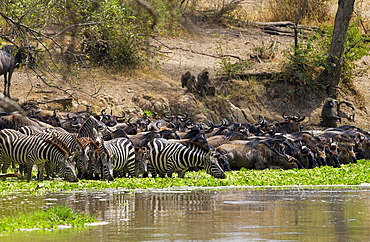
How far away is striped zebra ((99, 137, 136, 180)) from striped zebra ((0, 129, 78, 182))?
783mm

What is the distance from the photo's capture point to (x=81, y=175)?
14.6 m

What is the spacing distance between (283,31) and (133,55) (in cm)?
1467

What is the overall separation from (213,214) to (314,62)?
27069mm

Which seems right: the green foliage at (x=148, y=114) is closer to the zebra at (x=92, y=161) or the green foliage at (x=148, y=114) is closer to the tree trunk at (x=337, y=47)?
the tree trunk at (x=337, y=47)

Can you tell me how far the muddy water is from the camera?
764 centimetres

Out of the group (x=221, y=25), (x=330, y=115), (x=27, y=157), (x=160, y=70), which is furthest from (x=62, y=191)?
(x=221, y=25)

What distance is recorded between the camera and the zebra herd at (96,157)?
45.8 ft

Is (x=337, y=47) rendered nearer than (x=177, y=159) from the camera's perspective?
No

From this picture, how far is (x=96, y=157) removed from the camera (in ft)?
47.2

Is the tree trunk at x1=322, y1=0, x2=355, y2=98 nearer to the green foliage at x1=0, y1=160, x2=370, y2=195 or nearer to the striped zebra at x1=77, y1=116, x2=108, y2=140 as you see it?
the green foliage at x1=0, y1=160, x2=370, y2=195

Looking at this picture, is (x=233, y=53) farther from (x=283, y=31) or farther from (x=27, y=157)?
(x=27, y=157)

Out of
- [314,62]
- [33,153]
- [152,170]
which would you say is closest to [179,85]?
[314,62]

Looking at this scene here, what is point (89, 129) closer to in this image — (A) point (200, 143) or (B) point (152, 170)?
(B) point (152, 170)

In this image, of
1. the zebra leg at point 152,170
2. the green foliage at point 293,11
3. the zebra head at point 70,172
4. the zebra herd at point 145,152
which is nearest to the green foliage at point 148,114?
the zebra herd at point 145,152
